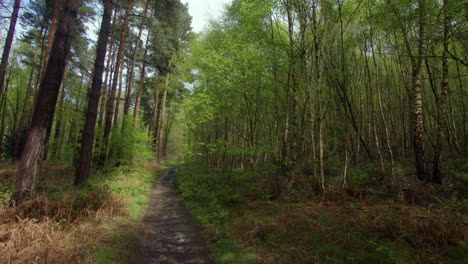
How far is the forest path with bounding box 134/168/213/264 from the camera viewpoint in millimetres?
4352

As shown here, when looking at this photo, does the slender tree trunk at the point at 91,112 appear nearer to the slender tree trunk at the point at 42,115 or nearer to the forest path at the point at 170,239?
the slender tree trunk at the point at 42,115

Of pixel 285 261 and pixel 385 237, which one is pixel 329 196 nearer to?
pixel 385 237

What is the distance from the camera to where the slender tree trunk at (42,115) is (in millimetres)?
5070

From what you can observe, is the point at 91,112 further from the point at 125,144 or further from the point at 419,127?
the point at 419,127

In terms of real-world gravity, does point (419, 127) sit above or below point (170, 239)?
above

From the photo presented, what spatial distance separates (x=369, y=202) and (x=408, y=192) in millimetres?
1096

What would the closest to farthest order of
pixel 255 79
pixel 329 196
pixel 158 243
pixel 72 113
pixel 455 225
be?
pixel 455 225 < pixel 158 243 < pixel 329 196 < pixel 255 79 < pixel 72 113

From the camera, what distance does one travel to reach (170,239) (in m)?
5.31

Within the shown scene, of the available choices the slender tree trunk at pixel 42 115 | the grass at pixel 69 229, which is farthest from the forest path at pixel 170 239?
the slender tree trunk at pixel 42 115

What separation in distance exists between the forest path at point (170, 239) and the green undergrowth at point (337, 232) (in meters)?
0.39

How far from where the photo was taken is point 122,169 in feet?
39.7

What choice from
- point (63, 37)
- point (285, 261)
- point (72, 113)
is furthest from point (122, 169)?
point (285, 261)

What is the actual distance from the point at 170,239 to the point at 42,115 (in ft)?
15.3

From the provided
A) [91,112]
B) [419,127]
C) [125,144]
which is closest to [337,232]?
[419,127]
